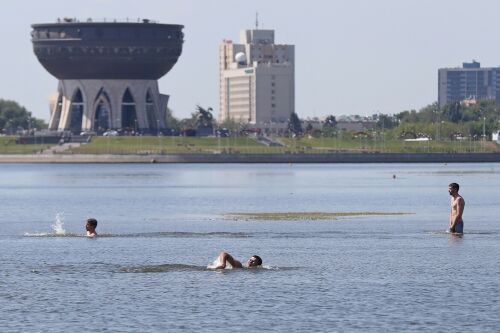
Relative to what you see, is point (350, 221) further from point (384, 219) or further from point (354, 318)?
point (354, 318)

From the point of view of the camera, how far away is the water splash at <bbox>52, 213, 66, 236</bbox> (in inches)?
3113

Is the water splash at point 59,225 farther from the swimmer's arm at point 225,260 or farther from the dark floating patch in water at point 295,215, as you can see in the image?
the swimmer's arm at point 225,260

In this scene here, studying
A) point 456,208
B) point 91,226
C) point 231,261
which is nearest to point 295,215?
point 91,226

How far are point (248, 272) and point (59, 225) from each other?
95.2 feet

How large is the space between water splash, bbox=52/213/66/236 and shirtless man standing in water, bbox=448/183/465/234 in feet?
64.7

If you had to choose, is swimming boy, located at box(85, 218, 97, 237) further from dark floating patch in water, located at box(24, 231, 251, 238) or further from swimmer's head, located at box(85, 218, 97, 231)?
dark floating patch in water, located at box(24, 231, 251, 238)

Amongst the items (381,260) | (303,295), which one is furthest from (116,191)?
(303,295)

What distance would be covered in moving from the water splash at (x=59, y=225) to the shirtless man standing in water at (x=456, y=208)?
19726 mm

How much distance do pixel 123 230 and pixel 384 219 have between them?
53.6 ft

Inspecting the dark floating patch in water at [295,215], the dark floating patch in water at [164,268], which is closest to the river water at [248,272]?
the dark floating patch in water at [164,268]

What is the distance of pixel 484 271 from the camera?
186ft

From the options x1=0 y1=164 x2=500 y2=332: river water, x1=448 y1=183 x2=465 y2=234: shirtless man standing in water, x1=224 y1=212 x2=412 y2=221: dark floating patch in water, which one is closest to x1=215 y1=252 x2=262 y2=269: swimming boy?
x1=0 y1=164 x2=500 y2=332: river water

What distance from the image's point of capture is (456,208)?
65750mm

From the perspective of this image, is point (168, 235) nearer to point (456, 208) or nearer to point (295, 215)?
point (456, 208)
